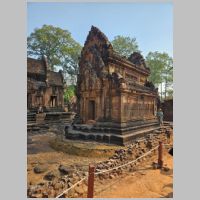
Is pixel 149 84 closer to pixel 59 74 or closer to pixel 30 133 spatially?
pixel 30 133

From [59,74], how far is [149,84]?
1263cm

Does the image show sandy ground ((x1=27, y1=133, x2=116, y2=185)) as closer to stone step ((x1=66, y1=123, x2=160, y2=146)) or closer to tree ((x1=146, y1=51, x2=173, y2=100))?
stone step ((x1=66, y1=123, x2=160, y2=146))

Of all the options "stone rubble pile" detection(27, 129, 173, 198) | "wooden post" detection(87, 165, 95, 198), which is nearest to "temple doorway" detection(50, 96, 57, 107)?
"stone rubble pile" detection(27, 129, 173, 198)

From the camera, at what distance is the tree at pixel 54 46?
2644 cm

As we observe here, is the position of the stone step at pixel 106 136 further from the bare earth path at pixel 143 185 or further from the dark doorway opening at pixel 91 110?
the bare earth path at pixel 143 185

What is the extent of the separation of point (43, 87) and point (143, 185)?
675 inches

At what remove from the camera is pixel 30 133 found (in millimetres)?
16031

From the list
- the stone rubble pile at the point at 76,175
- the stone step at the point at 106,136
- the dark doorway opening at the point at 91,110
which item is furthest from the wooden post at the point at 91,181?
the dark doorway opening at the point at 91,110

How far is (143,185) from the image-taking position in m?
6.52

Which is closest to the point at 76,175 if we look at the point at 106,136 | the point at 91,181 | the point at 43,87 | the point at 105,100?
the point at 91,181

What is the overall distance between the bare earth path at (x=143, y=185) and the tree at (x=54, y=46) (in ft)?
76.9

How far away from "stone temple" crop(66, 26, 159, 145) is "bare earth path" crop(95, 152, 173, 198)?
2.20 meters

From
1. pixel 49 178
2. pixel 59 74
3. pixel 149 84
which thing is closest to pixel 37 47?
pixel 59 74

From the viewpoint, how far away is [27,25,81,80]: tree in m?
26.4
